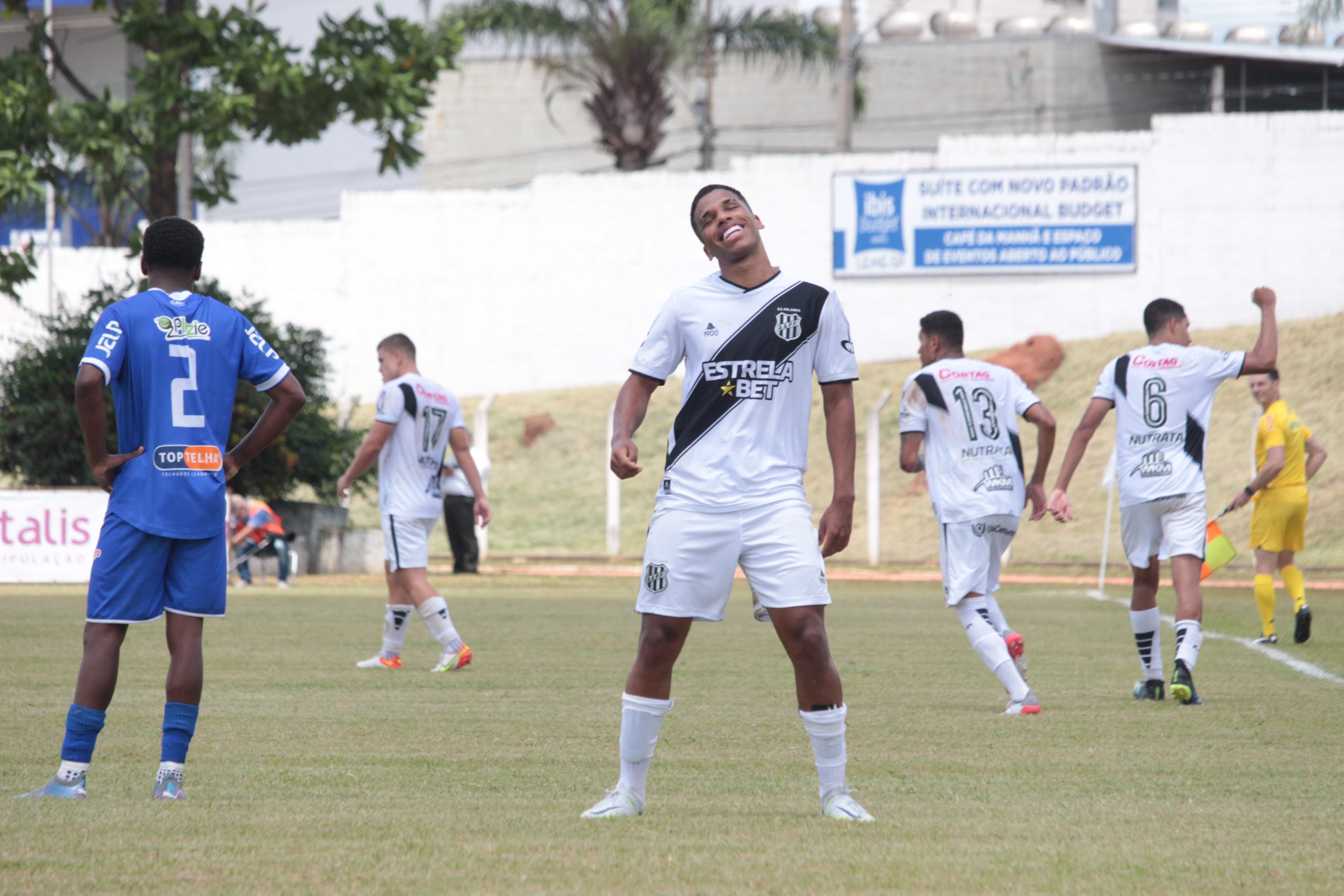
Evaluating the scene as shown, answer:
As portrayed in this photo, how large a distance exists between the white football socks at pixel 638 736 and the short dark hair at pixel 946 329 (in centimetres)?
443

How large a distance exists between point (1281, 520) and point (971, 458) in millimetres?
5788

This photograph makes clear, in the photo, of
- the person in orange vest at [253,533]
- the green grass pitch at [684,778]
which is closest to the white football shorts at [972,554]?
the green grass pitch at [684,778]

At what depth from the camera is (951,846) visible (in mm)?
4875

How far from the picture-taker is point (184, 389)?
5.71 metres

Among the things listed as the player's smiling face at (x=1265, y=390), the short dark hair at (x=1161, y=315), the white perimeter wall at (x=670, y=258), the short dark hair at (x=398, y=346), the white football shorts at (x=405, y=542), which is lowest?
the white football shorts at (x=405, y=542)

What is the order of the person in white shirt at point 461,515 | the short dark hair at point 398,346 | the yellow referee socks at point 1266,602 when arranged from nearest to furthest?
the short dark hair at point 398,346 → the yellow referee socks at point 1266,602 → the person in white shirt at point 461,515

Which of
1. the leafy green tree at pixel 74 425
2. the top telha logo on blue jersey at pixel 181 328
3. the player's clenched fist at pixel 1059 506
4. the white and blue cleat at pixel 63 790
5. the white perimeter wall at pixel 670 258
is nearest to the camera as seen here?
the white and blue cleat at pixel 63 790

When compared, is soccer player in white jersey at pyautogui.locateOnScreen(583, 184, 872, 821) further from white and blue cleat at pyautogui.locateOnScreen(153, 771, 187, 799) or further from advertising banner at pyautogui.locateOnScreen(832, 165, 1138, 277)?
advertising banner at pyautogui.locateOnScreen(832, 165, 1138, 277)

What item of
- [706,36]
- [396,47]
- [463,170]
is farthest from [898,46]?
[396,47]

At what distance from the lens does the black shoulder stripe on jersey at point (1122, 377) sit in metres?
9.28

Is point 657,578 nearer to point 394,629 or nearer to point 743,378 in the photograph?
point 743,378

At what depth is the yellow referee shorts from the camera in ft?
45.1

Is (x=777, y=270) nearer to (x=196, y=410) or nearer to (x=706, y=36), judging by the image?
(x=196, y=410)

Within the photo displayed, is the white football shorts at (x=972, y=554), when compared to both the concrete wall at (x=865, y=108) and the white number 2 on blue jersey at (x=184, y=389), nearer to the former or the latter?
the white number 2 on blue jersey at (x=184, y=389)
